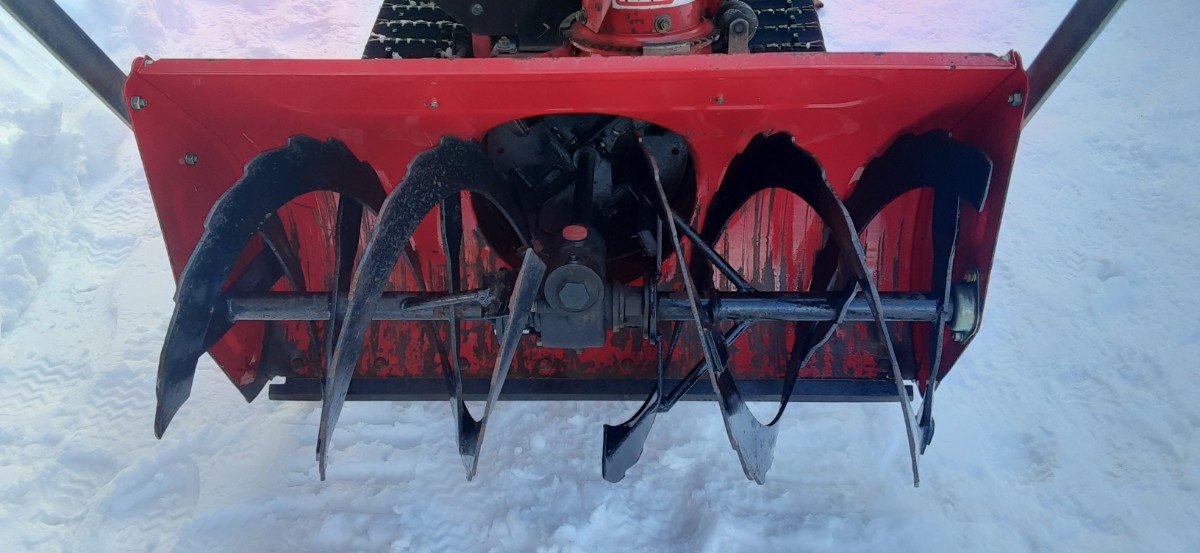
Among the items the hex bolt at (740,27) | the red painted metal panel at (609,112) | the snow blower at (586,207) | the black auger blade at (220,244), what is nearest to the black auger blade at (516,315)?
the snow blower at (586,207)

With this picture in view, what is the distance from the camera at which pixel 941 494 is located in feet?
6.73

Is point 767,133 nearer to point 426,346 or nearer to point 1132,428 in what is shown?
point 426,346

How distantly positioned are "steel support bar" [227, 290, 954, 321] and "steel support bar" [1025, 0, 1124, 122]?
0.58m

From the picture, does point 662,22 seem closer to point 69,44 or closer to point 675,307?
point 675,307

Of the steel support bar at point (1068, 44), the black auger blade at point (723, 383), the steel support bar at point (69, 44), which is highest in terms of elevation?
the steel support bar at point (69, 44)

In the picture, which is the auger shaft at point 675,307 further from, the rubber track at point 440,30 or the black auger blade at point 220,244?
the rubber track at point 440,30

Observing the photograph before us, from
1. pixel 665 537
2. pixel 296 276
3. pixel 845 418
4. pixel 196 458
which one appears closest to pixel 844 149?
pixel 845 418

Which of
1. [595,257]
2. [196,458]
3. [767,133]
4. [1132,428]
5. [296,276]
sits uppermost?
[767,133]

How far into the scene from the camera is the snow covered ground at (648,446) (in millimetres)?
1963

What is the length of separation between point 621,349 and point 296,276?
1.00 meters

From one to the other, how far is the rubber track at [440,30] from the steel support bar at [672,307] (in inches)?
49.8

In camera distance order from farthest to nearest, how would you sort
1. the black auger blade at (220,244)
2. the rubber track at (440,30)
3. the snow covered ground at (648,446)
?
the rubber track at (440,30)
the snow covered ground at (648,446)
the black auger blade at (220,244)

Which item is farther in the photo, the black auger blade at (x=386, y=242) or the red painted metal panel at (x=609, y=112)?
the red painted metal panel at (x=609, y=112)

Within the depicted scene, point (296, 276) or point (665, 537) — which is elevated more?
point (296, 276)
